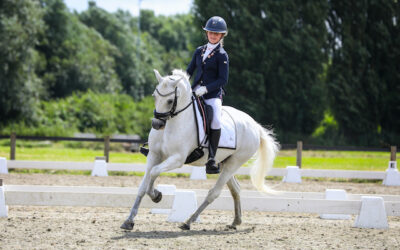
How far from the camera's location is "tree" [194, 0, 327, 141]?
2736 centimetres

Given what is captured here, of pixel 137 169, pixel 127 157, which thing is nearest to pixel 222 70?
pixel 137 169

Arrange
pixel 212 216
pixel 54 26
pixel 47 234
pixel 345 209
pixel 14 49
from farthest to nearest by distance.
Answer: pixel 54 26, pixel 14 49, pixel 212 216, pixel 345 209, pixel 47 234

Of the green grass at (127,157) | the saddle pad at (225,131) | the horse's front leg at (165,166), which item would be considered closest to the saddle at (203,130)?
the saddle pad at (225,131)

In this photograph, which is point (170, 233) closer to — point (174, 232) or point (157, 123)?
point (174, 232)

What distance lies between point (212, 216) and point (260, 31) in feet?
68.1

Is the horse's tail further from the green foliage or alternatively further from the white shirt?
the green foliage

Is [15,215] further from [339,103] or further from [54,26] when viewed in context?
[54,26]

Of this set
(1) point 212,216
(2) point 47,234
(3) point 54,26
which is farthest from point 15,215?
(3) point 54,26

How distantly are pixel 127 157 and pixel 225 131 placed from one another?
42.1 ft

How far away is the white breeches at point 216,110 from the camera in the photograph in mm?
6863

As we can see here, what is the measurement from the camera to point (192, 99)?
674 centimetres

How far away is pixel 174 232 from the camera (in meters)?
6.56

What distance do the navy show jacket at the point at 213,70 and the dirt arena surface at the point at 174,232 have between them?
6.03 ft

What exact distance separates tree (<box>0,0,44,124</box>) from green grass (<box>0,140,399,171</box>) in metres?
3.84
